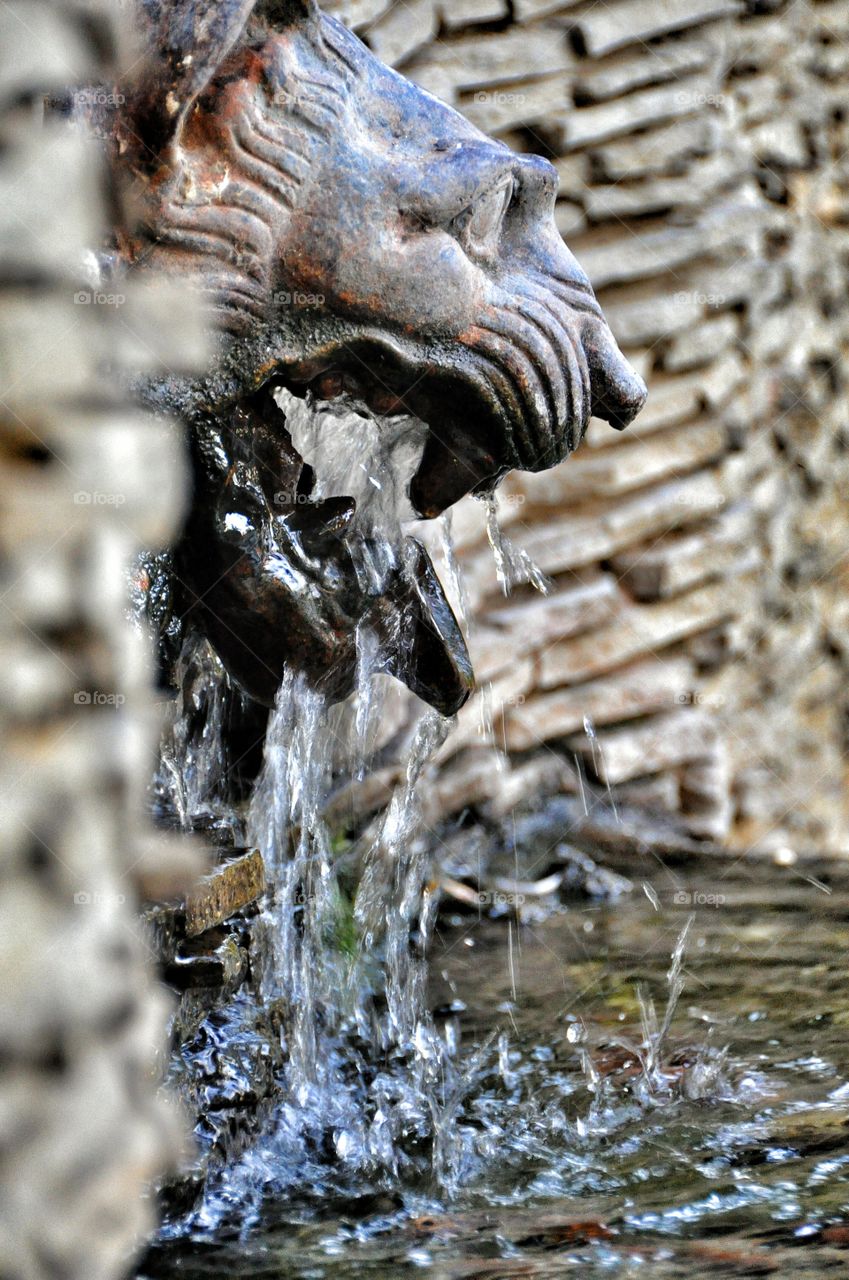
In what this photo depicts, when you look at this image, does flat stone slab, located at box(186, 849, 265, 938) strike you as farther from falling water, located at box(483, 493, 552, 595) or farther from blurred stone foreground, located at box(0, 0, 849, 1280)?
falling water, located at box(483, 493, 552, 595)

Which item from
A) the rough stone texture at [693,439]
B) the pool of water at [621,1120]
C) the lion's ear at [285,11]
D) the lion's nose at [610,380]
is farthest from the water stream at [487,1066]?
the rough stone texture at [693,439]

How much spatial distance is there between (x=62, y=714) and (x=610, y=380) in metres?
0.86

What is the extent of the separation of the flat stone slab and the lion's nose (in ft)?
1.89

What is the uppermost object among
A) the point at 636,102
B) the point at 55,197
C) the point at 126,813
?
the point at 636,102

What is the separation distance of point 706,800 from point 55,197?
10.3 ft

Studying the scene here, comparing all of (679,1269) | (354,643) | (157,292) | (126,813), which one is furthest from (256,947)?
(126,813)

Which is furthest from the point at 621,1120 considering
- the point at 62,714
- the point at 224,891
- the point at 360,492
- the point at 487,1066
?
the point at 62,714

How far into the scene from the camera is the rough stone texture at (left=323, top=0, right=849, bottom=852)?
10.6 feet

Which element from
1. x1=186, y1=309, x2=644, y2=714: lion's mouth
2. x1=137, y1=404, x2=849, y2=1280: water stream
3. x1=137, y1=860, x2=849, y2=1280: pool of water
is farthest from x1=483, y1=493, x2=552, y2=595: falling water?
x1=137, y1=860, x2=849, y2=1280: pool of water

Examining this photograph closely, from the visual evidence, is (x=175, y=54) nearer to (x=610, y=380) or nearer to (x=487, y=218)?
(x=487, y=218)

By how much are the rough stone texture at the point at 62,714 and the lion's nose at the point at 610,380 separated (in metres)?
0.73

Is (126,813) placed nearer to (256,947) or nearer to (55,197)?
(55,197)

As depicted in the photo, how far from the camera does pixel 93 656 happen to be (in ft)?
2.47

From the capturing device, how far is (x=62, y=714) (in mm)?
736
